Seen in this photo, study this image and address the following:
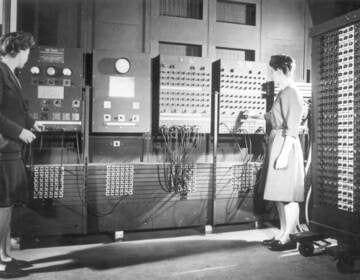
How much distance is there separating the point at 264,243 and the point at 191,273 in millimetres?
876

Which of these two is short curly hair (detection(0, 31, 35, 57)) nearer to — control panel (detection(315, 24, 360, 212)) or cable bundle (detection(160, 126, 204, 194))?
cable bundle (detection(160, 126, 204, 194))

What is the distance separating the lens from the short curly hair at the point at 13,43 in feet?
7.52

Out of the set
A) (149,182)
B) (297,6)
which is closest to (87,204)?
(149,182)

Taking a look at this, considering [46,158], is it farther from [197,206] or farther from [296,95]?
[296,95]

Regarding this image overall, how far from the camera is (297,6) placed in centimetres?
412

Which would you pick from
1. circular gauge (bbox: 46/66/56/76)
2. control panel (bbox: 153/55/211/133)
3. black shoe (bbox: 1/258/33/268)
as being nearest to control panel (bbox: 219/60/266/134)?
control panel (bbox: 153/55/211/133)

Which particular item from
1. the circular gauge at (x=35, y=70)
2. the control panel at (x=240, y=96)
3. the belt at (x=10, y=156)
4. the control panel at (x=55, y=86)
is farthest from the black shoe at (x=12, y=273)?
the control panel at (x=240, y=96)

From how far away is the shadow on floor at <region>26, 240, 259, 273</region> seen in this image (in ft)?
8.42

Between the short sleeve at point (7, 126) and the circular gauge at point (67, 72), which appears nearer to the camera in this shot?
the short sleeve at point (7, 126)

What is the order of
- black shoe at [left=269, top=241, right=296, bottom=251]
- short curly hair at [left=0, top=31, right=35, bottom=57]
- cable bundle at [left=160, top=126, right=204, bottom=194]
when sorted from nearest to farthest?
short curly hair at [left=0, top=31, right=35, bottom=57] < black shoe at [left=269, top=241, right=296, bottom=251] < cable bundle at [left=160, top=126, right=204, bottom=194]

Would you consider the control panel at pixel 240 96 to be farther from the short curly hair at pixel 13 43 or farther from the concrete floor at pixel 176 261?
the short curly hair at pixel 13 43

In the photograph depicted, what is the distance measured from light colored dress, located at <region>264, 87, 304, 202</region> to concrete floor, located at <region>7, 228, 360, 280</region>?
1.51 ft

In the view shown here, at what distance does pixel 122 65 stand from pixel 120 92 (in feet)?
0.76

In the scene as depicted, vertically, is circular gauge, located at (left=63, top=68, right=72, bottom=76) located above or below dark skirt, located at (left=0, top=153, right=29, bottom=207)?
above
